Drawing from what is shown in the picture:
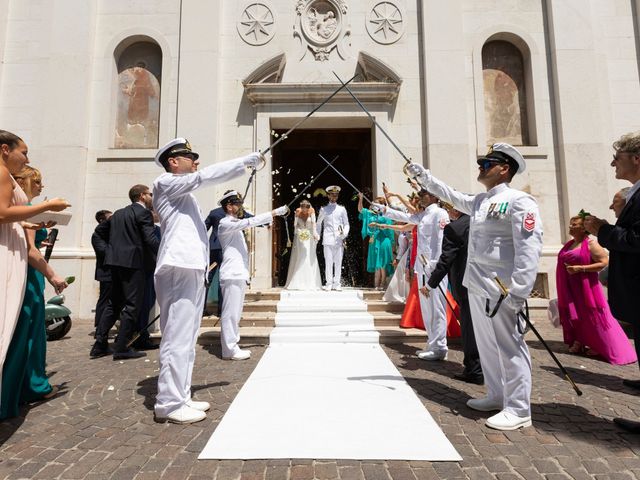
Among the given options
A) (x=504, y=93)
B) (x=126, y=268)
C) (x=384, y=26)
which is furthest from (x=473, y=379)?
(x=384, y=26)

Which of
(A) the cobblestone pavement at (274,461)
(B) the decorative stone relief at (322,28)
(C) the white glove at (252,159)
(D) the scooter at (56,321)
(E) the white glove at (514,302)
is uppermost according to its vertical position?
(B) the decorative stone relief at (322,28)

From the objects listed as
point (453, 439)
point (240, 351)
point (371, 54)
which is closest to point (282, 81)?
point (371, 54)

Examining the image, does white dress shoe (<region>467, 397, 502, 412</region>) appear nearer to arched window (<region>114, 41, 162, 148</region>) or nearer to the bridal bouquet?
the bridal bouquet

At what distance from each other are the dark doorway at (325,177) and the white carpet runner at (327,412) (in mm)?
4397

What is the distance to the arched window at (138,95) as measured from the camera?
9828 millimetres

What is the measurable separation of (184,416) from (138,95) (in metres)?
9.28

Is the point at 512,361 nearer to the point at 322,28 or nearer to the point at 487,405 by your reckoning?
the point at 487,405

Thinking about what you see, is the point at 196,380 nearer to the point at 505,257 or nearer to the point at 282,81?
the point at 505,257

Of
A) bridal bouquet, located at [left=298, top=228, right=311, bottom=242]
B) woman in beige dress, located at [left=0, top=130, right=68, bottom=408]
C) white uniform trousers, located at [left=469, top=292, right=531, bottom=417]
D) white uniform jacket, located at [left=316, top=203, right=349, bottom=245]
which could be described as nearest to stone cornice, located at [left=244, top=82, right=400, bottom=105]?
white uniform jacket, located at [left=316, top=203, right=349, bottom=245]

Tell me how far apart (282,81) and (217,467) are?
9.01m

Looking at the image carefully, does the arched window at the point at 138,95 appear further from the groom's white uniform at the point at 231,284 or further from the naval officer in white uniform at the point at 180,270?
the naval officer in white uniform at the point at 180,270

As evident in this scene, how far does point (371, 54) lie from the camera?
9586 millimetres

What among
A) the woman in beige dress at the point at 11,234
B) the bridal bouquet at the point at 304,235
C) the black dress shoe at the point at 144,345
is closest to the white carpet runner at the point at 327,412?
the woman in beige dress at the point at 11,234

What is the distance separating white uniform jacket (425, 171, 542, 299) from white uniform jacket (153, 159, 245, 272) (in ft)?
6.12
